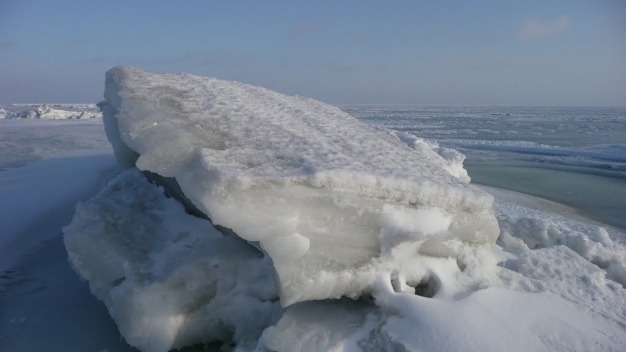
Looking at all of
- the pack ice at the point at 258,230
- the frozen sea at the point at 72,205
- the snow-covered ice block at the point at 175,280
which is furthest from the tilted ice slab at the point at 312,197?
the frozen sea at the point at 72,205

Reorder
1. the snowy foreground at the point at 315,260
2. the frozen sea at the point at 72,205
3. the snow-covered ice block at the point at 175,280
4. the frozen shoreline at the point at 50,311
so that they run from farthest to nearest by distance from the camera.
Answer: the frozen sea at the point at 72,205 → the frozen shoreline at the point at 50,311 → the snow-covered ice block at the point at 175,280 → the snowy foreground at the point at 315,260

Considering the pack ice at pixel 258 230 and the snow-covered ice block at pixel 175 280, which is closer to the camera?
the pack ice at pixel 258 230

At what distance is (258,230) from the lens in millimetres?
2076

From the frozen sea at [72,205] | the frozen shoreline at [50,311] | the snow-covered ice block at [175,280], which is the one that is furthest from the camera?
the frozen sea at [72,205]

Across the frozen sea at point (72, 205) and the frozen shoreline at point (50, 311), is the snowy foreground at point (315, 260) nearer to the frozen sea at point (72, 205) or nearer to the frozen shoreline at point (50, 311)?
the frozen shoreline at point (50, 311)

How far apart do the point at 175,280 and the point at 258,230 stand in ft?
2.42

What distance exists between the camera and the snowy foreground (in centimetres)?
208

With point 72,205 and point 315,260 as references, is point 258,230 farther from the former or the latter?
point 72,205

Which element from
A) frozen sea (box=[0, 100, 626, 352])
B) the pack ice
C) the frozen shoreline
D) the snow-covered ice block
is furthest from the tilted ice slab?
the frozen shoreline

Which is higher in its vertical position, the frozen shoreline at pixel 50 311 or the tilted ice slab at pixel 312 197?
the tilted ice slab at pixel 312 197

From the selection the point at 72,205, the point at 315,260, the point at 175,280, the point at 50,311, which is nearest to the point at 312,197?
the point at 315,260

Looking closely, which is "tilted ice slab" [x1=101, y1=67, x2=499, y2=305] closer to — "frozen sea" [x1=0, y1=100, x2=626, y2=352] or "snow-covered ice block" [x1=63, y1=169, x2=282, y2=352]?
"snow-covered ice block" [x1=63, y1=169, x2=282, y2=352]

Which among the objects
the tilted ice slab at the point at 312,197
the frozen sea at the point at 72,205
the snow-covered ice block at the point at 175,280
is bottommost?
the frozen sea at the point at 72,205

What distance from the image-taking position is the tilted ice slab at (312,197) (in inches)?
82.6
